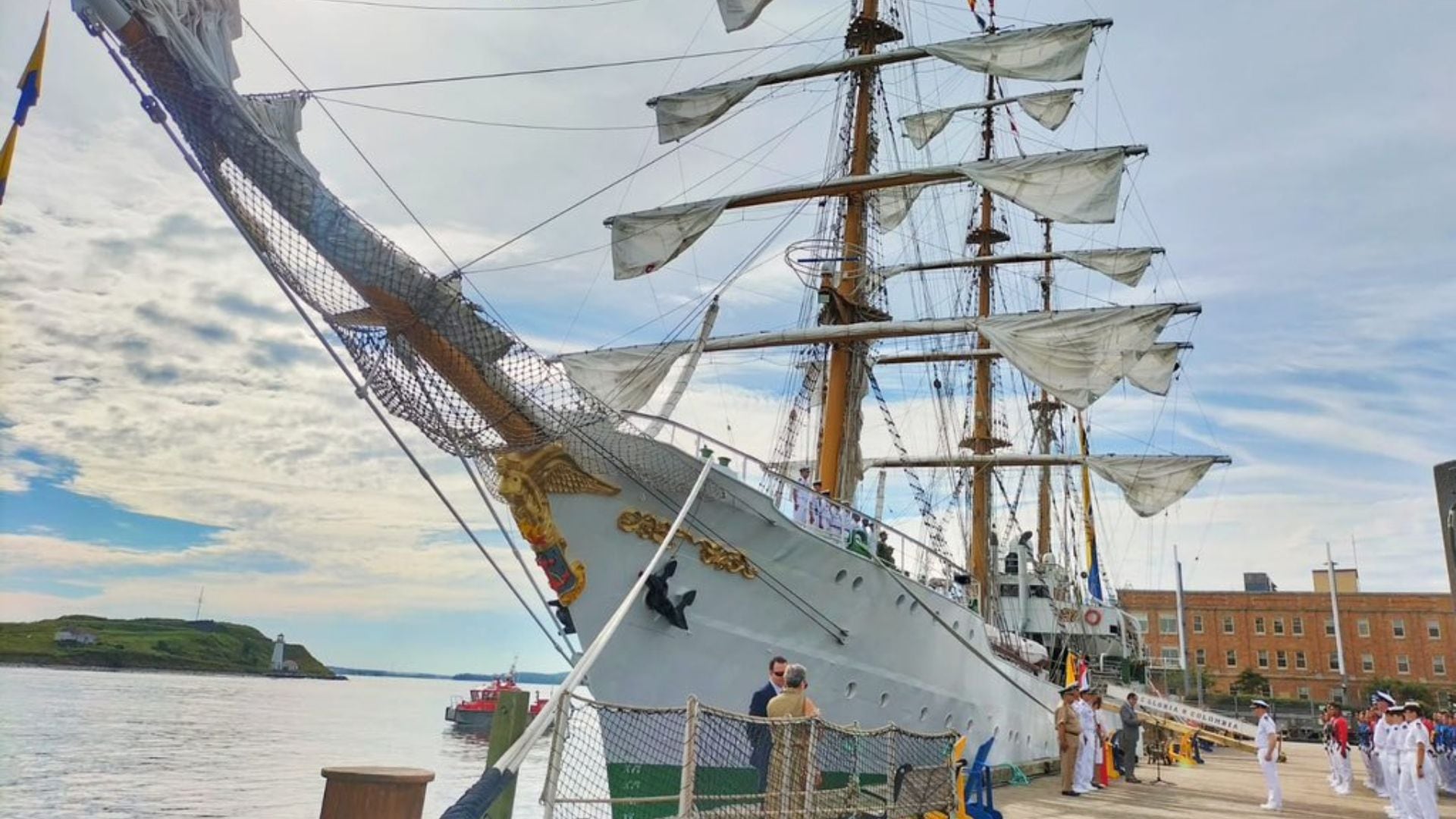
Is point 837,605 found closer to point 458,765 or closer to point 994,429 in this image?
point 994,429

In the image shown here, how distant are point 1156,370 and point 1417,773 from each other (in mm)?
21440

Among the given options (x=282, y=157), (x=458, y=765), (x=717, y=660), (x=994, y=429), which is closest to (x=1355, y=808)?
(x=717, y=660)

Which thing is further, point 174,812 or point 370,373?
point 174,812

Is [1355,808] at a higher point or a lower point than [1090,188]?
lower

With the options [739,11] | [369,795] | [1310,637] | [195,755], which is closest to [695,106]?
[739,11]

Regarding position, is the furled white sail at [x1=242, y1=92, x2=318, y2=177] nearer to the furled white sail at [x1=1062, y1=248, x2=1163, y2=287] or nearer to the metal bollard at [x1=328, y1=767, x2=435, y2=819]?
the metal bollard at [x1=328, y1=767, x2=435, y2=819]

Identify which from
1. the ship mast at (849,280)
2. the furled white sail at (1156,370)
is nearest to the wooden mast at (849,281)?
the ship mast at (849,280)

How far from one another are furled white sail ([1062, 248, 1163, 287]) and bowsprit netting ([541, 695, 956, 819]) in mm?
22024

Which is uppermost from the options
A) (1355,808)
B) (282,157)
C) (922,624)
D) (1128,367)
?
(1128,367)

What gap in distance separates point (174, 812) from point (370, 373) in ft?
49.4

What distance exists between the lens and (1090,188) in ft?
65.4

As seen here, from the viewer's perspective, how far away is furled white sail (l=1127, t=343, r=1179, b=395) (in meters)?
28.6

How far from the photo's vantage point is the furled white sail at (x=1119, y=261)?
91.2 feet

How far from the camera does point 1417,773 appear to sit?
923 centimetres
